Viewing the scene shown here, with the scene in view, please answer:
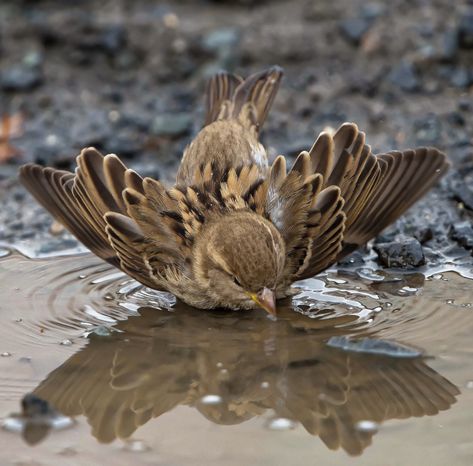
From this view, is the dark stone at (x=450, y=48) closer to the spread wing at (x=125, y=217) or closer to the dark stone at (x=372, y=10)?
the dark stone at (x=372, y=10)

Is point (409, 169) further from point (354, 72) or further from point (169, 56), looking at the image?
point (169, 56)

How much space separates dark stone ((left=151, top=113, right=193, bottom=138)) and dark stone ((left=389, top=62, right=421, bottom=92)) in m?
1.69

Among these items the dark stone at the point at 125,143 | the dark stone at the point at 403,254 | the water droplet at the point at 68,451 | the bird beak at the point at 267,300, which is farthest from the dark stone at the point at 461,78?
the water droplet at the point at 68,451

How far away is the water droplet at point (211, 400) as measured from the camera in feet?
15.4

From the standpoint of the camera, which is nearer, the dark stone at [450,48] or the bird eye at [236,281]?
the bird eye at [236,281]

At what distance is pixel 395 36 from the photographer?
8.58 m

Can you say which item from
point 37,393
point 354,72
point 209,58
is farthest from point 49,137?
point 37,393

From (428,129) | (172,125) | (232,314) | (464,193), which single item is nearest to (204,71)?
(172,125)

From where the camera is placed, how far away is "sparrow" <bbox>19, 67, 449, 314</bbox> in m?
5.61

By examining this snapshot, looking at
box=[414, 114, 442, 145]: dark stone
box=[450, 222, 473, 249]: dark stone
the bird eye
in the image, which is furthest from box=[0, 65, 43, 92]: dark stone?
the bird eye

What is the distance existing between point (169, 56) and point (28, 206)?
213 centimetres

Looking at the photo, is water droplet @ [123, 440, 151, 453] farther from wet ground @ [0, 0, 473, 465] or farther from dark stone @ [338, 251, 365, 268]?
dark stone @ [338, 251, 365, 268]

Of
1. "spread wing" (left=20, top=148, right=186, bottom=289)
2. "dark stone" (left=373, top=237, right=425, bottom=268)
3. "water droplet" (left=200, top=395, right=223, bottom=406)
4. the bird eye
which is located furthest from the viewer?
"dark stone" (left=373, top=237, right=425, bottom=268)

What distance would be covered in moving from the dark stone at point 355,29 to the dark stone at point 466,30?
801mm
